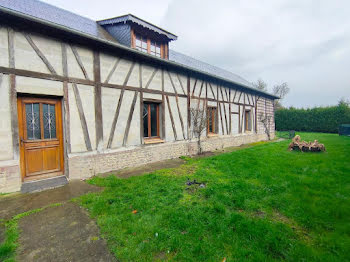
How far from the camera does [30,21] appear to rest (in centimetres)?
397

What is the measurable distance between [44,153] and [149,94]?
3.69 m

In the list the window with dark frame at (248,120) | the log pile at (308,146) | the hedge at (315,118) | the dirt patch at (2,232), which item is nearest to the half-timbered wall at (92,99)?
the dirt patch at (2,232)

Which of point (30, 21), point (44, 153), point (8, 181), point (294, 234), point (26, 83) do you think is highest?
point (30, 21)

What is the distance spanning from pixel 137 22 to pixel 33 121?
184 inches

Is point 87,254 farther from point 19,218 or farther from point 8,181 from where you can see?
point 8,181

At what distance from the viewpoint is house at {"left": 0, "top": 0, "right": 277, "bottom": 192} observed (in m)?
3.90

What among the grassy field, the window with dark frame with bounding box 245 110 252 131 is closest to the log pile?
the grassy field

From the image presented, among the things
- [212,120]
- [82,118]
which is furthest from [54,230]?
[212,120]

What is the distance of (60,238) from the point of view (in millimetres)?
2354

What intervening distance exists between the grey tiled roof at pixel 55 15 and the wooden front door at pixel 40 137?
2.29 metres

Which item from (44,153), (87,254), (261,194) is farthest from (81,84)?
(261,194)

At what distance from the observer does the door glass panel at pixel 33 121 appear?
4215 mm

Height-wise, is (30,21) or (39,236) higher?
(30,21)

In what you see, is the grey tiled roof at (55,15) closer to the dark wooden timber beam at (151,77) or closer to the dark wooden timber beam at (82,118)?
the dark wooden timber beam at (82,118)
